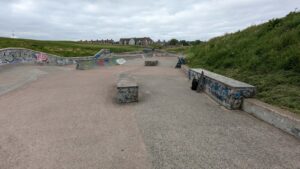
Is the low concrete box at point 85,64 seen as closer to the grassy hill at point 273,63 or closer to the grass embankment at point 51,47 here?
the grass embankment at point 51,47

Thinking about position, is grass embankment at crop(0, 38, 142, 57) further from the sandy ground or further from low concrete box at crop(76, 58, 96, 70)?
the sandy ground

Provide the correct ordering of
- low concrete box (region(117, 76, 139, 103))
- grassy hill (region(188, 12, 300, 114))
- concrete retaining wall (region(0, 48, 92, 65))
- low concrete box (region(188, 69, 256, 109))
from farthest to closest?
concrete retaining wall (region(0, 48, 92, 65))
low concrete box (region(117, 76, 139, 103))
low concrete box (region(188, 69, 256, 109))
grassy hill (region(188, 12, 300, 114))

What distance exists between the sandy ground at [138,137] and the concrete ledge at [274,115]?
0.66ft

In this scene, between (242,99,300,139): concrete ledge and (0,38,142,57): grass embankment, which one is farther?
(0,38,142,57): grass embankment

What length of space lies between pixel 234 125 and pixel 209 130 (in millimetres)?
849

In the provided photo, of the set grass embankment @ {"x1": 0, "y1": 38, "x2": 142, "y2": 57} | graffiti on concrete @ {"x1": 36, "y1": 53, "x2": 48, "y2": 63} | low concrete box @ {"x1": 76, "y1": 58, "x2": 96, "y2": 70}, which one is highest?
grass embankment @ {"x1": 0, "y1": 38, "x2": 142, "y2": 57}

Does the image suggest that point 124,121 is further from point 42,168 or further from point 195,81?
point 195,81

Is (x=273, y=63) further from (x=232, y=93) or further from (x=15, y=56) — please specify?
(x=15, y=56)

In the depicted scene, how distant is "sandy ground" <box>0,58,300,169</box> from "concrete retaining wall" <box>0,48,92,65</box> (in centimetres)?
1085

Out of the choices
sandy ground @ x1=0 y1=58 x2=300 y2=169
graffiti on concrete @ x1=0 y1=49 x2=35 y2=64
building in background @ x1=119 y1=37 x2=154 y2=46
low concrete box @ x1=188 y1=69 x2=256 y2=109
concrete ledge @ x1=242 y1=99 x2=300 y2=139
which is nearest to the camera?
sandy ground @ x1=0 y1=58 x2=300 y2=169

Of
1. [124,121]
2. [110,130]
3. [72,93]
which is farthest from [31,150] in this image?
[72,93]

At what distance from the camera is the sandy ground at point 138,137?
3.32m

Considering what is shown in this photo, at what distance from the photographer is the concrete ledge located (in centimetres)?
405

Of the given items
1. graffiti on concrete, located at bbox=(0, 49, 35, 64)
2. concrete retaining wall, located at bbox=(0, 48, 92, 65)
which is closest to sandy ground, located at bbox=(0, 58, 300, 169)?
graffiti on concrete, located at bbox=(0, 49, 35, 64)
